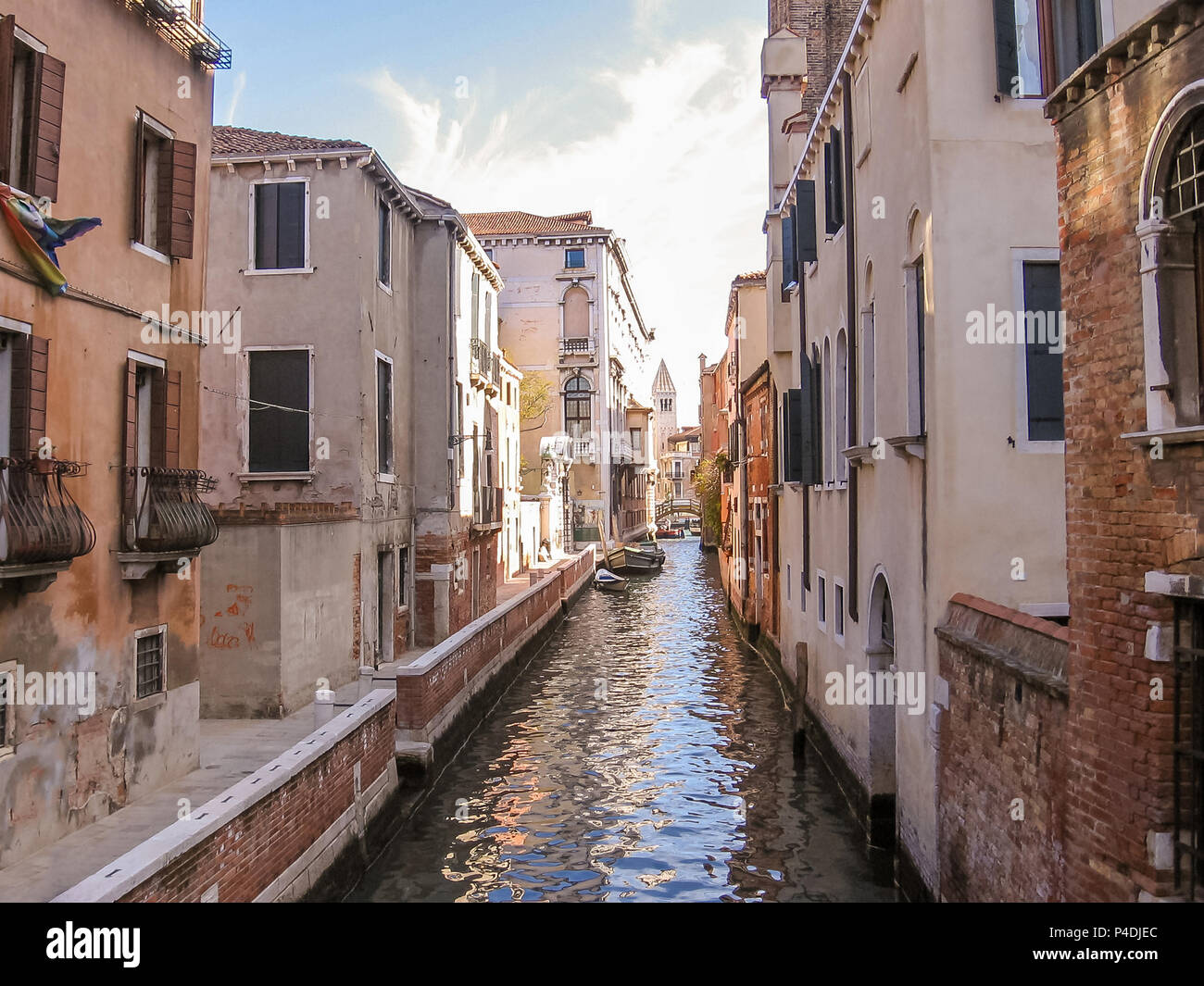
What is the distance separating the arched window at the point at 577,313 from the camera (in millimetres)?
42344

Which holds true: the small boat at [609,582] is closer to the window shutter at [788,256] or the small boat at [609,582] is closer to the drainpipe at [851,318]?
the window shutter at [788,256]

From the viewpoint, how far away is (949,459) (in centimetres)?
718

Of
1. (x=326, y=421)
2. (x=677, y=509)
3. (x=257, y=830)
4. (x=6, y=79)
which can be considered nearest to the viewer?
(x=257, y=830)

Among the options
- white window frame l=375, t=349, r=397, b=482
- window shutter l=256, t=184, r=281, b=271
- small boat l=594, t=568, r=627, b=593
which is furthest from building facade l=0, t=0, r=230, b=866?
small boat l=594, t=568, r=627, b=593

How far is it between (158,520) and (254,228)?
7.38m

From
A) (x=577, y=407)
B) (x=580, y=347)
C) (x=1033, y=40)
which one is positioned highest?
(x=580, y=347)

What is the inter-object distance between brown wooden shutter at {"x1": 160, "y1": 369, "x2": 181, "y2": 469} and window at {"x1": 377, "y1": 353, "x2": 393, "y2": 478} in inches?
248

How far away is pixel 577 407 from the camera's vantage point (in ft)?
142

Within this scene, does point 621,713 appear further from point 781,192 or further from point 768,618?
point 781,192

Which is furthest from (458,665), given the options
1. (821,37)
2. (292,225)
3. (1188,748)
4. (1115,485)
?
(821,37)

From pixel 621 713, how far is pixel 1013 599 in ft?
30.7

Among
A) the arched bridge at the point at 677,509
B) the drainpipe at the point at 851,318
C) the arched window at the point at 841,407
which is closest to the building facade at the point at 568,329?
the arched window at the point at 841,407

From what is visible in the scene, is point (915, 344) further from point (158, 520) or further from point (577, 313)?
point (577, 313)
